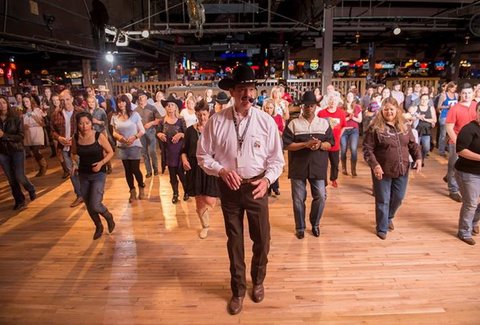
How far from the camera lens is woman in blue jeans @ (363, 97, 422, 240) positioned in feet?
11.9

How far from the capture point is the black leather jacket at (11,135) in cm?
477

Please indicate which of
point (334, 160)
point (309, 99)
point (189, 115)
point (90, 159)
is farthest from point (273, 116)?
point (90, 159)

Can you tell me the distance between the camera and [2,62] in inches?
526

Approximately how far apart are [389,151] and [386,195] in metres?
0.54

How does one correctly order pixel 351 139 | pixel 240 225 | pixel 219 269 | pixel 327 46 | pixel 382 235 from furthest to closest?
1. pixel 327 46
2. pixel 351 139
3. pixel 382 235
4. pixel 219 269
5. pixel 240 225

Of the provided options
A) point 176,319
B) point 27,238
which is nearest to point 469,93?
point 176,319

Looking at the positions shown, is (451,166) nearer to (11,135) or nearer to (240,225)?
(240,225)

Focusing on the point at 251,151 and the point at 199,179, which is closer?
the point at 251,151

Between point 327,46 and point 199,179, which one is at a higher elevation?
point 327,46

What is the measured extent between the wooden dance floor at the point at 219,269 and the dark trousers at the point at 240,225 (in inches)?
12.5

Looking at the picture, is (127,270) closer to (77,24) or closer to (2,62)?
(77,24)

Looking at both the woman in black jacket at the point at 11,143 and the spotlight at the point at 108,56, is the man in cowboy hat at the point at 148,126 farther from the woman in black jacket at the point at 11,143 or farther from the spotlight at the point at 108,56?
the spotlight at the point at 108,56

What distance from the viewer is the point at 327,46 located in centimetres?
1037

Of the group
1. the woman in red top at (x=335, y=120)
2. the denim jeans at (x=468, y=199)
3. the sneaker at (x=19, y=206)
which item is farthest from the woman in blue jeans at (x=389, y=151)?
the sneaker at (x=19, y=206)
